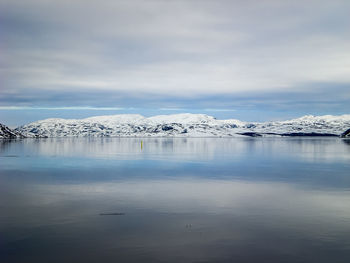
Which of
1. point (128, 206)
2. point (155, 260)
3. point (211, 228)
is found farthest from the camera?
point (128, 206)

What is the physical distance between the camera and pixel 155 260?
47.9 ft

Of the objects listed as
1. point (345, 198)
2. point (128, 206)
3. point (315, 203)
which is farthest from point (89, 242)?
point (345, 198)

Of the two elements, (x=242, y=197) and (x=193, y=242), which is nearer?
(x=193, y=242)

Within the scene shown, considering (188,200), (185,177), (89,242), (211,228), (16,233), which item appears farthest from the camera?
(185,177)

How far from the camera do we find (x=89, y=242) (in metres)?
16.7

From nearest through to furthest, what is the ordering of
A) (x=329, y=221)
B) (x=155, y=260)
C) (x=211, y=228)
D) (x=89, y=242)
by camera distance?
(x=155, y=260) → (x=89, y=242) → (x=211, y=228) → (x=329, y=221)

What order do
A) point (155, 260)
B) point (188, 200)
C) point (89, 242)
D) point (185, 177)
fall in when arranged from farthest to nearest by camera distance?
point (185, 177), point (188, 200), point (89, 242), point (155, 260)

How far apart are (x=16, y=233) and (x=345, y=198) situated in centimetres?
2391

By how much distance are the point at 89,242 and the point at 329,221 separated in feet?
44.8

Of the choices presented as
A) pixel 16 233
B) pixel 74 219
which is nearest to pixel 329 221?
pixel 74 219

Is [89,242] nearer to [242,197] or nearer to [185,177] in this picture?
[242,197]

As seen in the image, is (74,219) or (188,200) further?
(188,200)

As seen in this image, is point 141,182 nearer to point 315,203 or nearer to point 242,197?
point 242,197

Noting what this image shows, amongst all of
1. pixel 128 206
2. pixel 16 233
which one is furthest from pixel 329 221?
pixel 16 233
